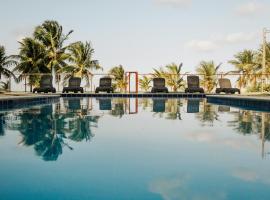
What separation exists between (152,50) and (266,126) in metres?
22.1

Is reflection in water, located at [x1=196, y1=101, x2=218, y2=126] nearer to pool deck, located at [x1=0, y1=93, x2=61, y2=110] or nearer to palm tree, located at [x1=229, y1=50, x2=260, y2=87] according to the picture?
pool deck, located at [x1=0, y1=93, x2=61, y2=110]

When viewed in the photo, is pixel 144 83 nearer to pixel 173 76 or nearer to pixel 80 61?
pixel 173 76

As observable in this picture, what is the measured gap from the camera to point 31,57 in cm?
2631

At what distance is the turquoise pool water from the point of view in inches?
110

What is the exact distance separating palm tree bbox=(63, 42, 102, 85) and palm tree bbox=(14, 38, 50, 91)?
74.9 inches

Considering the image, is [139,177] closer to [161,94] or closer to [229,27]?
[161,94]

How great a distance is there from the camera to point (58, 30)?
2712cm

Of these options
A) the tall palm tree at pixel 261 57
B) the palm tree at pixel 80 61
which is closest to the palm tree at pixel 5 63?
the palm tree at pixel 80 61

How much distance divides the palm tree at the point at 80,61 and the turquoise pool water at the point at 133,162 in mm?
21327

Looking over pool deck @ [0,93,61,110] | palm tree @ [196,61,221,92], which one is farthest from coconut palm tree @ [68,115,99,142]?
palm tree @ [196,61,221,92]

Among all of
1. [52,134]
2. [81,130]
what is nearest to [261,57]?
[81,130]

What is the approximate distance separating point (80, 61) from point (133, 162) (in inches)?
970

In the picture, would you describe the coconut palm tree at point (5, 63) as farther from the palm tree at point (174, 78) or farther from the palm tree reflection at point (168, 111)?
the palm tree reflection at point (168, 111)

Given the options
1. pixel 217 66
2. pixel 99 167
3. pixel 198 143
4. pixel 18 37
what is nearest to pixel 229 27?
pixel 217 66
